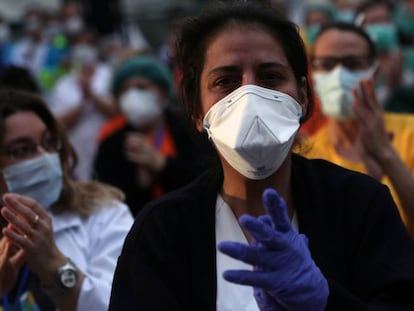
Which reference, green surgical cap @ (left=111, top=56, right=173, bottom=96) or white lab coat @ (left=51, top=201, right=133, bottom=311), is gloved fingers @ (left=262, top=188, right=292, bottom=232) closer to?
white lab coat @ (left=51, top=201, right=133, bottom=311)

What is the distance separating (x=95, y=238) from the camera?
3.19m

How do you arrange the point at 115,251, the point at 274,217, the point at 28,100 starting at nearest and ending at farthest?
1. the point at 274,217
2. the point at 115,251
3. the point at 28,100

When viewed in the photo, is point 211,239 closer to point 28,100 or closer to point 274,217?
point 274,217

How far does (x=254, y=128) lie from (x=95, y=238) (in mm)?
1355

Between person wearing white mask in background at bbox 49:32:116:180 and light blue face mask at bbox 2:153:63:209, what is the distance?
9.79 ft

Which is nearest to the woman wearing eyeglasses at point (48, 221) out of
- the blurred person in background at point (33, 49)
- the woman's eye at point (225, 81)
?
the woman's eye at point (225, 81)

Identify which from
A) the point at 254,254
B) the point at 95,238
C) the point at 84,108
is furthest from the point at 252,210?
the point at 84,108

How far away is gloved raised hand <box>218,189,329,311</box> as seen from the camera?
5.75ft

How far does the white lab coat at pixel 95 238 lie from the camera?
10.1 ft

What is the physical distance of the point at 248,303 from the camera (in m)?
2.13

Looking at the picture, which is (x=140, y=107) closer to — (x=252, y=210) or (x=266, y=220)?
(x=252, y=210)

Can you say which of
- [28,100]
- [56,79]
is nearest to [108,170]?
[28,100]

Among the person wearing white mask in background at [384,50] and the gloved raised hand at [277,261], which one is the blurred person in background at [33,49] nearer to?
the person wearing white mask in background at [384,50]

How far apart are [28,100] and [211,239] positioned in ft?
5.00
